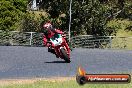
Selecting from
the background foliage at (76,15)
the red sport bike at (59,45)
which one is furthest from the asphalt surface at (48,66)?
the background foliage at (76,15)

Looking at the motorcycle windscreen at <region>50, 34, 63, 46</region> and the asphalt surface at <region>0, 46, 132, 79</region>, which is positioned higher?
the motorcycle windscreen at <region>50, 34, 63, 46</region>

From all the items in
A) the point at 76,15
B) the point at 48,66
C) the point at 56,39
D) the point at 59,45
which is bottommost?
the point at 76,15

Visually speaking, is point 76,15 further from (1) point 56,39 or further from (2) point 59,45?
(1) point 56,39

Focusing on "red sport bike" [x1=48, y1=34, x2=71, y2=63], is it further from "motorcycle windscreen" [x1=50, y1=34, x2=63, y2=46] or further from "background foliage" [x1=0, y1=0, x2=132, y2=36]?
"background foliage" [x1=0, y1=0, x2=132, y2=36]

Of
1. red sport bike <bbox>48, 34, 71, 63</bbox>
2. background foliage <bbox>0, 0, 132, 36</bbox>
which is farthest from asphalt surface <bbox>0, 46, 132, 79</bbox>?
background foliage <bbox>0, 0, 132, 36</bbox>

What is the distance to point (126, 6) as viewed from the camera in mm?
38594

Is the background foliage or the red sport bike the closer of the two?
the red sport bike

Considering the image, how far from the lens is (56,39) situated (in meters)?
16.8

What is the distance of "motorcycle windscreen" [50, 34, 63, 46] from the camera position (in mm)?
16509

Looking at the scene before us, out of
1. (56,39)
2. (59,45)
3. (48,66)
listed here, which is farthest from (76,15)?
(56,39)

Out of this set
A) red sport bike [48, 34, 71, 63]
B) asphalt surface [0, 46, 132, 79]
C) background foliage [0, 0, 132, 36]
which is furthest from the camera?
background foliage [0, 0, 132, 36]

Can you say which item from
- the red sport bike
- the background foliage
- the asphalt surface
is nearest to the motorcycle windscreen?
the red sport bike

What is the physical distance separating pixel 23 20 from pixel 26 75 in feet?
74.9

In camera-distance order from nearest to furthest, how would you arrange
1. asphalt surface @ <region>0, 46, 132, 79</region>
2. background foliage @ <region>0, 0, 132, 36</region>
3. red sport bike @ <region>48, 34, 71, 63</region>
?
asphalt surface @ <region>0, 46, 132, 79</region> → red sport bike @ <region>48, 34, 71, 63</region> → background foliage @ <region>0, 0, 132, 36</region>
